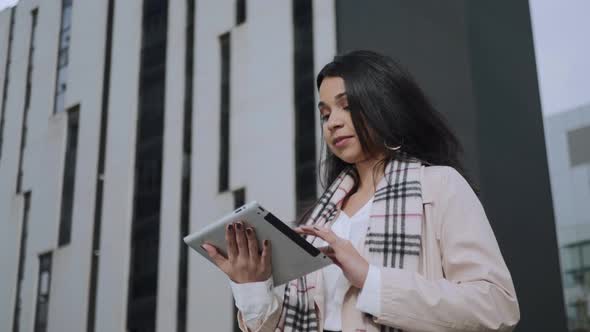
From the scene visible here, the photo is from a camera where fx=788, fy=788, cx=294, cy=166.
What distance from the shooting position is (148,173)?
5789 millimetres

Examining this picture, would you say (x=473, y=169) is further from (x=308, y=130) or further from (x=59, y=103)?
(x=59, y=103)

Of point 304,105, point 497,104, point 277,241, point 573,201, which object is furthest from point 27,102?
point 277,241

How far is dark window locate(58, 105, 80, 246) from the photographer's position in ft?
20.4

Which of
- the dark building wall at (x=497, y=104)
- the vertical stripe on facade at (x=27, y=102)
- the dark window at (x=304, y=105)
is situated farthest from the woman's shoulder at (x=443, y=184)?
the vertical stripe on facade at (x=27, y=102)

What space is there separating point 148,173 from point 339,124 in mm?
4629

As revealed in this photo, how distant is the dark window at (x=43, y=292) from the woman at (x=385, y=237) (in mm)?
5225

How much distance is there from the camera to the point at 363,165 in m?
1.38

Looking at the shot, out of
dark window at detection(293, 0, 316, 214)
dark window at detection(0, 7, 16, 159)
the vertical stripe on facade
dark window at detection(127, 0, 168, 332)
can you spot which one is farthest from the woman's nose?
dark window at detection(0, 7, 16, 159)

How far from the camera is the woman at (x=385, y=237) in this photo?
1.10 metres

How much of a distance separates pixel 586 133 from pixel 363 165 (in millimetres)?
6876

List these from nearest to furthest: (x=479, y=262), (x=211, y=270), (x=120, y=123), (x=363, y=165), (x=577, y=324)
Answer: (x=479, y=262)
(x=363, y=165)
(x=211, y=270)
(x=120, y=123)
(x=577, y=324)

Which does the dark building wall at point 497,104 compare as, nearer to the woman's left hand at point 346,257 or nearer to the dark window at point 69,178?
the woman's left hand at point 346,257

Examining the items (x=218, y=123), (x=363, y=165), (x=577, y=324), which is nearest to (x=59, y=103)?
(x=218, y=123)

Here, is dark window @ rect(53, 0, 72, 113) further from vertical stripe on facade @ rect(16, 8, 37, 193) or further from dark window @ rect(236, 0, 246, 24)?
dark window @ rect(236, 0, 246, 24)
